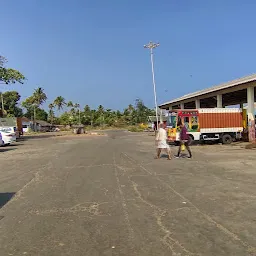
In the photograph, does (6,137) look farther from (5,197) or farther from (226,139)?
(5,197)

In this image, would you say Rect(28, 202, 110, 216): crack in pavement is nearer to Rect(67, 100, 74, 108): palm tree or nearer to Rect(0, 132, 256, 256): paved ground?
Rect(0, 132, 256, 256): paved ground

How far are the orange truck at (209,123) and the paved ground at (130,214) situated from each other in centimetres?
1416

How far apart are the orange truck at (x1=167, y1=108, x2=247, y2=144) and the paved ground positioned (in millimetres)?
14162

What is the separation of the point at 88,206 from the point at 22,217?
53.3 inches

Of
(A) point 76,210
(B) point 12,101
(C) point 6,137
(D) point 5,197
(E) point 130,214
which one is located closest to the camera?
(E) point 130,214

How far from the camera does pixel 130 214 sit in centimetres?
665

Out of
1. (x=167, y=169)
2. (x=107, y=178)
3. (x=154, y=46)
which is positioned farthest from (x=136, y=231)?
(x=154, y=46)

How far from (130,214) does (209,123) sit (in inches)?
813

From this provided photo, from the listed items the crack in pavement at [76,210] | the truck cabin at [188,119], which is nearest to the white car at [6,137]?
the truck cabin at [188,119]

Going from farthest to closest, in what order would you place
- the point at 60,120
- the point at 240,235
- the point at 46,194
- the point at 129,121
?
the point at 60,120 → the point at 129,121 → the point at 46,194 → the point at 240,235

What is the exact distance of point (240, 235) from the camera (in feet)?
17.4

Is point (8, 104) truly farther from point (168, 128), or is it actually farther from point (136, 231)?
point (136, 231)

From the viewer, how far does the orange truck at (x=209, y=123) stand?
25.8m

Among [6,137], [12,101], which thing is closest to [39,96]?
[12,101]
